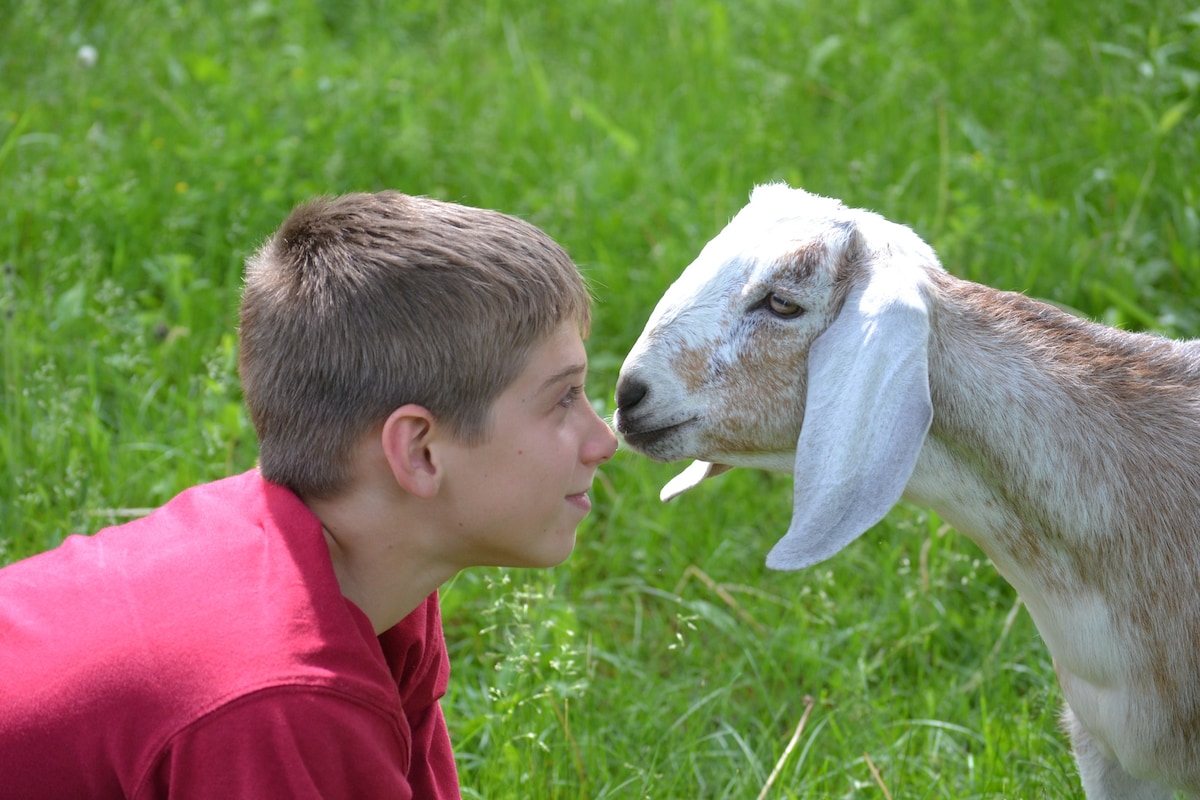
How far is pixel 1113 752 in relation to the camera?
2.29m

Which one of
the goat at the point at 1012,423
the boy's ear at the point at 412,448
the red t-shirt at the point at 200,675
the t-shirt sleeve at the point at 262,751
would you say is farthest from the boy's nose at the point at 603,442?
the t-shirt sleeve at the point at 262,751

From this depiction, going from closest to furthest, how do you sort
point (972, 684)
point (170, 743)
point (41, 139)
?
point (170, 743) < point (972, 684) < point (41, 139)

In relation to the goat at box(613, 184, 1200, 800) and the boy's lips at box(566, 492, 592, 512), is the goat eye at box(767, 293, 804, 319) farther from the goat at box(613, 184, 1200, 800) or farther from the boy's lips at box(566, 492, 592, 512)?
the boy's lips at box(566, 492, 592, 512)

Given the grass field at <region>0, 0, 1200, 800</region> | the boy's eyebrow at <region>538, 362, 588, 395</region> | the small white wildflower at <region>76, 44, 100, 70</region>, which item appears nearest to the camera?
the boy's eyebrow at <region>538, 362, 588, 395</region>

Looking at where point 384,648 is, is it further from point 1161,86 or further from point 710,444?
point 1161,86

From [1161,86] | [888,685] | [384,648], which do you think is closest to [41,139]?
[384,648]

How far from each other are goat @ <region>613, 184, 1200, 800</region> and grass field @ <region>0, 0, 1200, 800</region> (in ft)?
1.67

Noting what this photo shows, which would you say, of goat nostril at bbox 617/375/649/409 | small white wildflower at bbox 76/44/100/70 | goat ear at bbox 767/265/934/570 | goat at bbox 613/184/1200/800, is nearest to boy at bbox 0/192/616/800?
goat nostril at bbox 617/375/649/409

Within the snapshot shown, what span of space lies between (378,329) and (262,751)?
0.66m

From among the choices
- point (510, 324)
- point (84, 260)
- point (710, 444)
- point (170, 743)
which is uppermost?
point (510, 324)

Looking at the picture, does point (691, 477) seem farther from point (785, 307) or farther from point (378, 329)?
point (378, 329)

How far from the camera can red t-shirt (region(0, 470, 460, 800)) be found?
172cm

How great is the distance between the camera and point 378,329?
205 centimetres

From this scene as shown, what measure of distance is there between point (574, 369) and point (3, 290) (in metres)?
2.36
